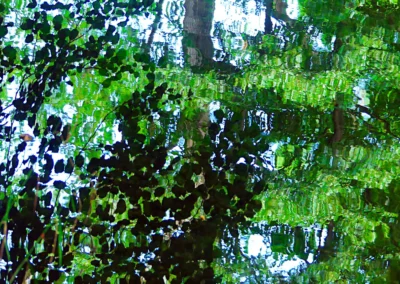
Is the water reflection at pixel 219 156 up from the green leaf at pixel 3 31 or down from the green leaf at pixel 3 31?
down

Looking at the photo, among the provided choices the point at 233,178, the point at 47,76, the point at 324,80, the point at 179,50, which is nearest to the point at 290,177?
the point at 233,178

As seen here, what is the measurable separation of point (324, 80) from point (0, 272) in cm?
96

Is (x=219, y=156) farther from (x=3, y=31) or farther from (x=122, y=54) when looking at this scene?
(x=3, y=31)

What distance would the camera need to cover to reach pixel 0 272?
1451mm

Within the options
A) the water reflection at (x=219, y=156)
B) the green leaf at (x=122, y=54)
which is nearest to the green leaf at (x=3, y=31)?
the water reflection at (x=219, y=156)

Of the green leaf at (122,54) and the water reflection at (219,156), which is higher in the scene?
the green leaf at (122,54)

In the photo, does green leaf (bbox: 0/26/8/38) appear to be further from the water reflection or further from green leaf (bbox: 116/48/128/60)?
green leaf (bbox: 116/48/128/60)

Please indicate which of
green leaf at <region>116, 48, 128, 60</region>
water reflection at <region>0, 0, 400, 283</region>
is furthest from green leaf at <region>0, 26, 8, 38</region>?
green leaf at <region>116, 48, 128, 60</region>

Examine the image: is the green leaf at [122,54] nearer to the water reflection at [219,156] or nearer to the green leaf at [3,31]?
the water reflection at [219,156]

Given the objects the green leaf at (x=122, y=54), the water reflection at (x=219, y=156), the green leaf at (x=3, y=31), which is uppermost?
the green leaf at (x=3, y=31)

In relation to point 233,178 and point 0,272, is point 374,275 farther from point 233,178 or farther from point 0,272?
point 0,272

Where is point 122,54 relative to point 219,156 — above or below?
above


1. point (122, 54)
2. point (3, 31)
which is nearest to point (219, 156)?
point (122, 54)

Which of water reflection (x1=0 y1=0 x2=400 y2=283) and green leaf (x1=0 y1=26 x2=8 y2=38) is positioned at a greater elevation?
green leaf (x1=0 y1=26 x2=8 y2=38)
